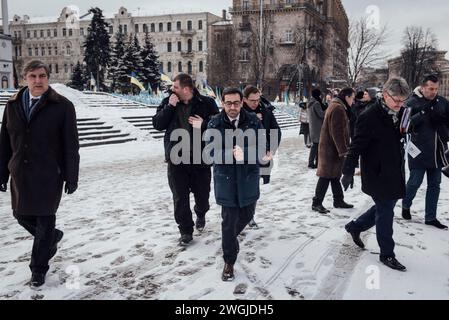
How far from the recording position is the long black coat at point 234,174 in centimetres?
402

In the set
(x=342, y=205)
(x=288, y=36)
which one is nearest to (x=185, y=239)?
(x=342, y=205)

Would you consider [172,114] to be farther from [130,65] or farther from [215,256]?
[130,65]

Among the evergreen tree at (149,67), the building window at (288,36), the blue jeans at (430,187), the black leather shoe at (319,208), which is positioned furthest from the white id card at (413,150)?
the building window at (288,36)

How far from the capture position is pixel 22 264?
4.51m

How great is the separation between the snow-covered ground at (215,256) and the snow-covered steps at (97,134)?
8559 mm

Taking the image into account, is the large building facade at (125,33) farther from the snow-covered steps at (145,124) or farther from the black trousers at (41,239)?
the black trousers at (41,239)

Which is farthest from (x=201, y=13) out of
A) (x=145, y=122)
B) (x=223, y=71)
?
(x=145, y=122)

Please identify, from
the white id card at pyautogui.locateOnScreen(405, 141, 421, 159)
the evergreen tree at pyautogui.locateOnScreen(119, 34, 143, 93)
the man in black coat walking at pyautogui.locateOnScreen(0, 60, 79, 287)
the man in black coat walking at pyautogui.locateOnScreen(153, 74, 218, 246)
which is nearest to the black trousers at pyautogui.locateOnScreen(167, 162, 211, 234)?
the man in black coat walking at pyautogui.locateOnScreen(153, 74, 218, 246)

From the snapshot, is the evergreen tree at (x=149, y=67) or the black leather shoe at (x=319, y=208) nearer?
the black leather shoe at (x=319, y=208)

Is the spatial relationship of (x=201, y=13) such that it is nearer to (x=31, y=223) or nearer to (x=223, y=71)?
(x=223, y=71)

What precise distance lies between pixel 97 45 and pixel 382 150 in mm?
49833

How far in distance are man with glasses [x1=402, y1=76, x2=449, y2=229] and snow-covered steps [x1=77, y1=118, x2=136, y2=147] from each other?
11.9 metres

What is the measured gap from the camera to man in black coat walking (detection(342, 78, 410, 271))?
4.20 meters

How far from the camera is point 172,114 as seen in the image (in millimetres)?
5020
